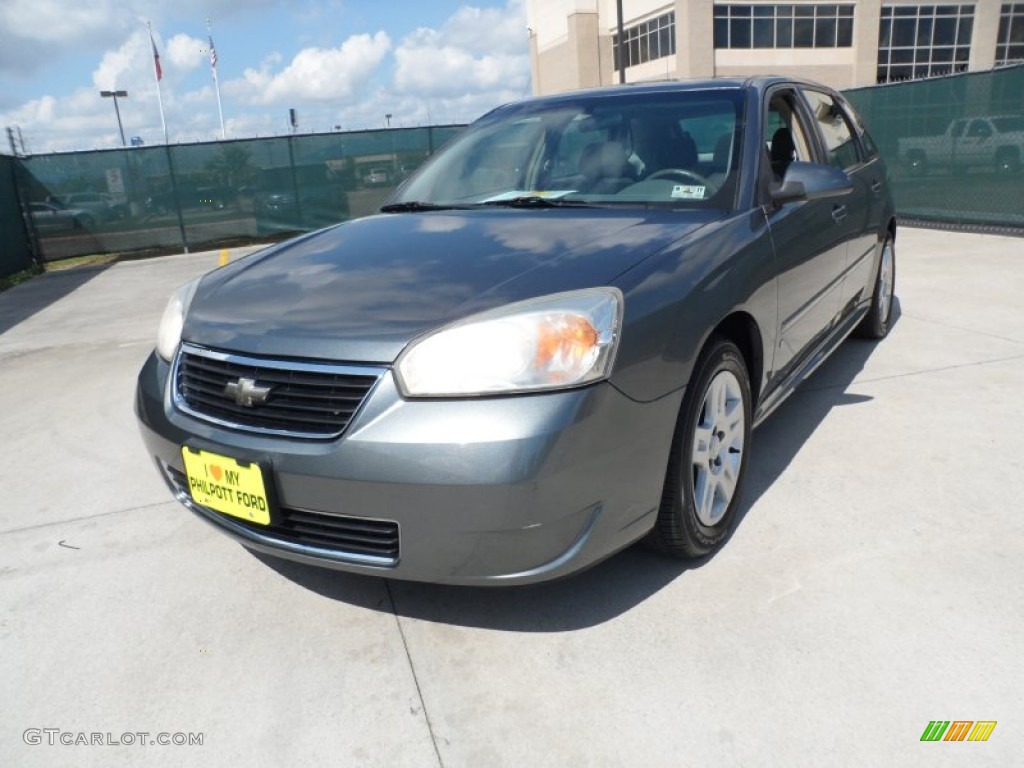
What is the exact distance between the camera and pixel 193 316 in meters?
2.52

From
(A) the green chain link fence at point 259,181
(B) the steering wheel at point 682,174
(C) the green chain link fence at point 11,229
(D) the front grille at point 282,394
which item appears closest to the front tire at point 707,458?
(B) the steering wheel at point 682,174

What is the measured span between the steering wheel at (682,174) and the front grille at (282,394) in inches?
62.7

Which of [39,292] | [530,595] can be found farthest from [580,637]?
[39,292]

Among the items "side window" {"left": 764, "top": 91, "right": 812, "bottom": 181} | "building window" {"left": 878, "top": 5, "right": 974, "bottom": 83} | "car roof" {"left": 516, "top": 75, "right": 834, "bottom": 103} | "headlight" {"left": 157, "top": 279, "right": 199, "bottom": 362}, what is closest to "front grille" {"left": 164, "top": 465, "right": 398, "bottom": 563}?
"headlight" {"left": 157, "top": 279, "right": 199, "bottom": 362}

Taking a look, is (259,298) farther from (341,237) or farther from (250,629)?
(250,629)

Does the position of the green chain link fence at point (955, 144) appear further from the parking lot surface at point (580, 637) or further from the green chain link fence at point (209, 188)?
the green chain link fence at point (209, 188)

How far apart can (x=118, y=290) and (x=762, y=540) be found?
1026 centimetres

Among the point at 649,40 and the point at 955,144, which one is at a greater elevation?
the point at 649,40

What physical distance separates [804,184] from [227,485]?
2.34 meters

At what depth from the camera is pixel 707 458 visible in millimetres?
2547

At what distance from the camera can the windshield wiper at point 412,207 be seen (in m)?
3.41

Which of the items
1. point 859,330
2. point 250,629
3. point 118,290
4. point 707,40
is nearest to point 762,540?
point 250,629

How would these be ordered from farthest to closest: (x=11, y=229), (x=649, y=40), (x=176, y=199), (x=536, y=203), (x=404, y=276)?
(x=649, y=40) → (x=176, y=199) → (x=11, y=229) → (x=536, y=203) → (x=404, y=276)

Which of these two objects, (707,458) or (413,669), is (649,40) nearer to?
(707,458)
